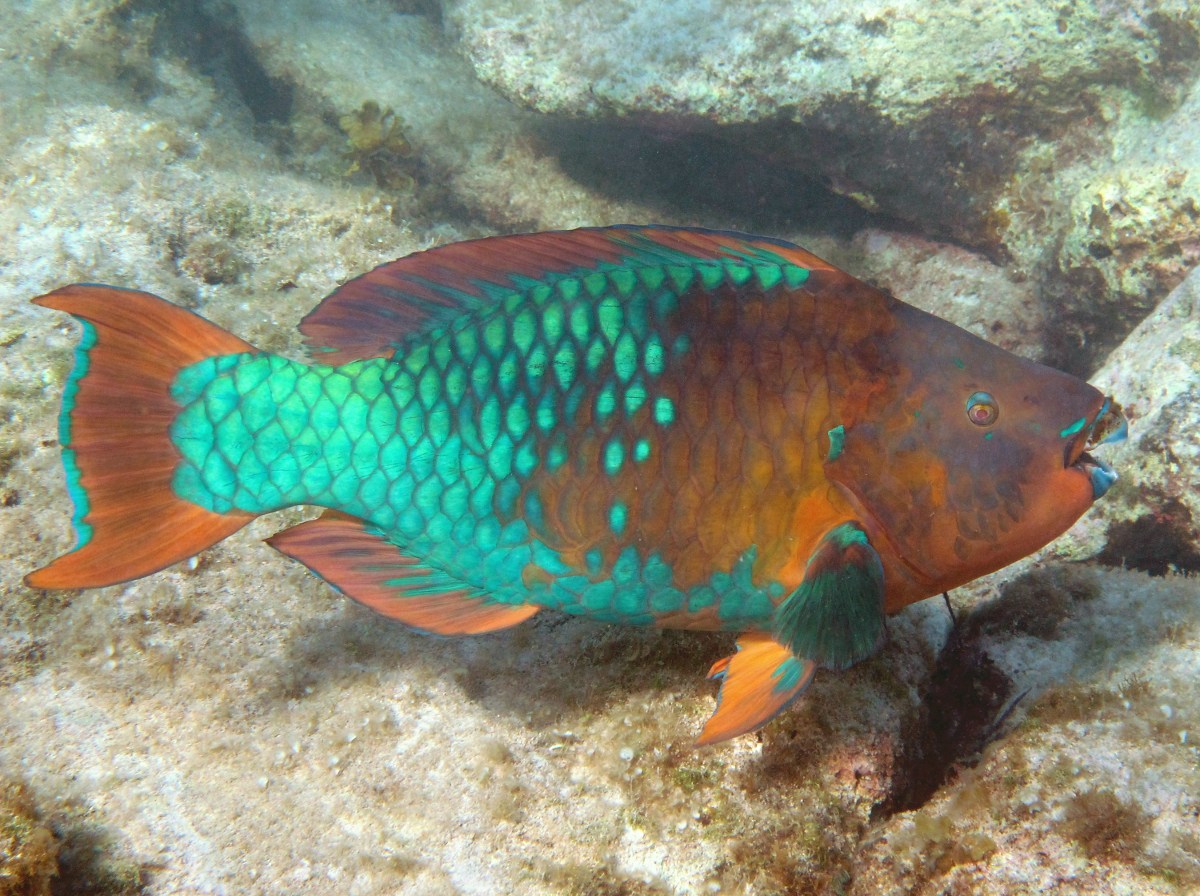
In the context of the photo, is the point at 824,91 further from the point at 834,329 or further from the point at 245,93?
the point at 245,93

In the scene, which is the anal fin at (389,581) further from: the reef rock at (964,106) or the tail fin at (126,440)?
the reef rock at (964,106)

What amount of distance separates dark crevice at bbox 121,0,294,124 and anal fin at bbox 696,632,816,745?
648 cm

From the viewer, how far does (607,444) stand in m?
1.87

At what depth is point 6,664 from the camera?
243cm

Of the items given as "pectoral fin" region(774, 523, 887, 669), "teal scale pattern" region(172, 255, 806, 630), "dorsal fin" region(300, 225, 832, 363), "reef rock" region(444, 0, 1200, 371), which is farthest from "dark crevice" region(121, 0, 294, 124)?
"pectoral fin" region(774, 523, 887, 669)

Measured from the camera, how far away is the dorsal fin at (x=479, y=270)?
198cm

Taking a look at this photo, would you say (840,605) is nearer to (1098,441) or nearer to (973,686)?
(1098,441)

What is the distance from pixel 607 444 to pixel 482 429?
359 mm

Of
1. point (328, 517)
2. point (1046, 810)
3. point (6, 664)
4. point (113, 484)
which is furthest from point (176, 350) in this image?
point (1046, 810)

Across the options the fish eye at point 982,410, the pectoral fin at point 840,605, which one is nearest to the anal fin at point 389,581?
the pectoral fin at point 840,605

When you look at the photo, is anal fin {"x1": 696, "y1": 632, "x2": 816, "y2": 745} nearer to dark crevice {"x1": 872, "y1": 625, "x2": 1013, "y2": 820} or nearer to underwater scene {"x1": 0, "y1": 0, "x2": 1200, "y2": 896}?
underwater scene {"x1": 0, "y1": 0, "x2": 1200, "y2": 896}

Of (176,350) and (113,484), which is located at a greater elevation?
(176,350)

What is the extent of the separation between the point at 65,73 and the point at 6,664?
495 centimetres

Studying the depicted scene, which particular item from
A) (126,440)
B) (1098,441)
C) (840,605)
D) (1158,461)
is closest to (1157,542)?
(1158,461)
